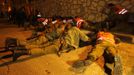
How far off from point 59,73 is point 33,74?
723mm

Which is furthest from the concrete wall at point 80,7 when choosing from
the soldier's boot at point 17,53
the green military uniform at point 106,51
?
the soldier's boot at point 17,53

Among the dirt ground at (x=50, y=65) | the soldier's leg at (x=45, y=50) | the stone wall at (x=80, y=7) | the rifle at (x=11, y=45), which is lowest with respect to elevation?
the dirt ground at (x=50, y=65)

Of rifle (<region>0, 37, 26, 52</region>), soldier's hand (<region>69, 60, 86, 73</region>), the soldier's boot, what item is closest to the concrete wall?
soldier's hand (<region>69, 60, 86, 73</region>)

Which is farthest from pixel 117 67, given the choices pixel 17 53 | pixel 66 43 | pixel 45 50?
pixel 17 53

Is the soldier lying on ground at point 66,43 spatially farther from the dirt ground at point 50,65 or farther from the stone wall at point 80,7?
the stone wall at point 80,7

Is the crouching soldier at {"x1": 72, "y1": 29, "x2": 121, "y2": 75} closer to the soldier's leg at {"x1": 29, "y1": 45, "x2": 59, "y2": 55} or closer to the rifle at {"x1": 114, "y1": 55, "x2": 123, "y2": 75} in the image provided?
the rifle at {"x1": 114, "y1": 55, "x2": 123, "y2": 75}

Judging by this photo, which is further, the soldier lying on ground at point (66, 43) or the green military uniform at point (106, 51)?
Answer: the soldier lying on ground at point (66, 43)

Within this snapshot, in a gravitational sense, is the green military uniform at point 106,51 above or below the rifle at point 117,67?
above

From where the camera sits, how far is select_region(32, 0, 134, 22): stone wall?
1070 centimetres

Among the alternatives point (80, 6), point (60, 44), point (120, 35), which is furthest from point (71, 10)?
point (60, 44)

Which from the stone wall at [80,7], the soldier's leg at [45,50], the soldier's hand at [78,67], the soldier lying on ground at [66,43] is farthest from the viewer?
the stone wall at [80,7]

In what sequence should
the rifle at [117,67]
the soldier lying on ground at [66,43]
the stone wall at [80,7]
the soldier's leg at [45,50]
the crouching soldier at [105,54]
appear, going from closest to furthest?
the rifle at [117,67]
the crouching soldier at [105,54]
the soldier's leg at [45,50]
the soldier lying on ground at [66,43]
the stone wall at [80,7]

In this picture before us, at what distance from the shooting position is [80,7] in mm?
12078

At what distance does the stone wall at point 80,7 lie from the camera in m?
10.7
